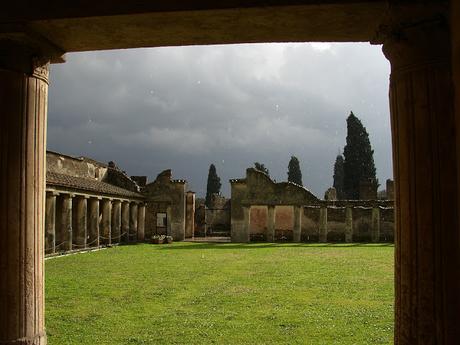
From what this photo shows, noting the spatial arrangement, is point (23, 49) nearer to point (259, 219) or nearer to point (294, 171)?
point (259, 219)

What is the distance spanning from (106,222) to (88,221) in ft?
3.25

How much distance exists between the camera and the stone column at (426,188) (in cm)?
256

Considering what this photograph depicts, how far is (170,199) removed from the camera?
29672mm

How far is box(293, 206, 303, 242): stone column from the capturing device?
27891 millimetres

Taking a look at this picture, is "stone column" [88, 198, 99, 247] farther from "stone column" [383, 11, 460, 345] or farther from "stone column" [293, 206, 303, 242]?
"stone column" [383, 11, 460, 345]

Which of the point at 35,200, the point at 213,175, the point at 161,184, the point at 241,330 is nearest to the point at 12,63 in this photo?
the point at 35,200

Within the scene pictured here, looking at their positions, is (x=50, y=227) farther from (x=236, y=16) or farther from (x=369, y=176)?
(x=369, y=176)

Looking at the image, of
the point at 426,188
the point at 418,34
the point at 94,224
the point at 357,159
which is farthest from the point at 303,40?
the point at 357,159

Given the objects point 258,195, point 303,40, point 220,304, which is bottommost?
point 220,304

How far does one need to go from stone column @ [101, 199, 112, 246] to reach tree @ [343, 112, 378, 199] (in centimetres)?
1898

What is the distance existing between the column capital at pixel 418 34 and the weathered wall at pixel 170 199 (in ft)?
88.6

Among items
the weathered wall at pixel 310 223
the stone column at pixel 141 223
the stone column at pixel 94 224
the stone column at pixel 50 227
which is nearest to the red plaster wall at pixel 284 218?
the weathered wall at pixel 310 223

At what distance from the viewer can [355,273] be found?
12.1 metres

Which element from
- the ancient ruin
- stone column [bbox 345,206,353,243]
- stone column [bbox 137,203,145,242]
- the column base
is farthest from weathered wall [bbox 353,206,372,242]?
the column base
